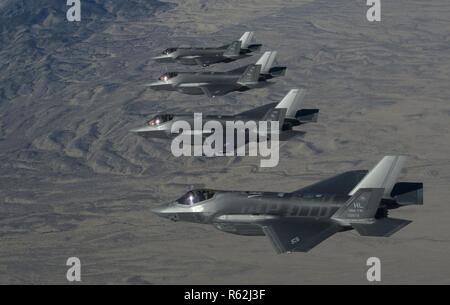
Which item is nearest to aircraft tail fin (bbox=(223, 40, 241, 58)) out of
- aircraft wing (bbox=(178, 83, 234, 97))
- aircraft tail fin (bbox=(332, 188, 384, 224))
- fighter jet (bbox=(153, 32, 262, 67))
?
fighter jet (bbox=(153, 32, 262, 67))

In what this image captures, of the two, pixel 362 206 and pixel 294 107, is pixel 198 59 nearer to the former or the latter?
pixel 294 107

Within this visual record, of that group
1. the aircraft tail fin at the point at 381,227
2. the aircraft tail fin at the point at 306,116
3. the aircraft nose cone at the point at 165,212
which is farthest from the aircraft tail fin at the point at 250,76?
the aircraft tail fin at the point at 381,227

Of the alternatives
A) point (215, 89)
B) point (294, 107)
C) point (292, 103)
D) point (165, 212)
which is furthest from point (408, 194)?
point (215, 89)

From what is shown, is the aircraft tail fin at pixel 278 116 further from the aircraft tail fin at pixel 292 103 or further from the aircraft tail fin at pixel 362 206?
the aircraft tail fin at pixel 362 206

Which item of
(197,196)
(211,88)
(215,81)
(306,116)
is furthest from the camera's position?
(215,81)

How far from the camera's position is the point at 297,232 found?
2717 inches

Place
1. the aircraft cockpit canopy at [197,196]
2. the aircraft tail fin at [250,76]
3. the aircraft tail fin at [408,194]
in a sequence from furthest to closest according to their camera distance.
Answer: the aircraft tail fin at [250,76] < the aircraft cockpit canopy at [197,196] < the aircraft tail fin at [408,194]

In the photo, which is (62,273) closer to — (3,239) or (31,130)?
(3,239)

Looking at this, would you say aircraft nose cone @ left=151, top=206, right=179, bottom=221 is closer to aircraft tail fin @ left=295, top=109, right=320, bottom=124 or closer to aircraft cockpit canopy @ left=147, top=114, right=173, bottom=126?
aircraft cockpit canopy @ left=147, top=114, right=173, bottom=126

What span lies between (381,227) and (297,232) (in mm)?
6465

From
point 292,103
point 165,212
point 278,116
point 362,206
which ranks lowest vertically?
point 362,206

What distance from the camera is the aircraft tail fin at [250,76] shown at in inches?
4053

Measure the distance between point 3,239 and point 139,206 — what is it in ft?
72.1

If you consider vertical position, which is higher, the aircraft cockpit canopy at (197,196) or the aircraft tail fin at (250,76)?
the aircraft tail fin at (250,76)
